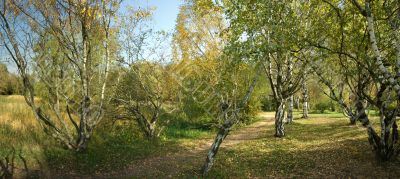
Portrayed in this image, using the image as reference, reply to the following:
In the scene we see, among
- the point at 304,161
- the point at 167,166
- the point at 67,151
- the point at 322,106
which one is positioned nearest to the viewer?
the point at 304,161

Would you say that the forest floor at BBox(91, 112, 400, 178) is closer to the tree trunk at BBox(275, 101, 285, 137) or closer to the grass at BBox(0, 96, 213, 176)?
the grass at BBox(0, 96, 213, 176)

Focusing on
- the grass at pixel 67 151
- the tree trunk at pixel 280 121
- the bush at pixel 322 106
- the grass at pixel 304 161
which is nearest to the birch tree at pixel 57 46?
the grass at pixel 67 151

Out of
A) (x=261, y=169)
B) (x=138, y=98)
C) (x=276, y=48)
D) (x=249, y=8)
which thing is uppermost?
(x=249, y=8)

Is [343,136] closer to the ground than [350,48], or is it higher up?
closer to the ground

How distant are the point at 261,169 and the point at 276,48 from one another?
15.7 ft

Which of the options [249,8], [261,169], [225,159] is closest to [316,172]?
[261,169]

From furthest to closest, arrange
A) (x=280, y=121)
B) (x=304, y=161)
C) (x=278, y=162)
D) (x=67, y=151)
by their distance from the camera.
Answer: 1. (x=280, y=121)
2. (x=67, y=151)
3. (x=278, y=162)
4. (x=304, y=161)

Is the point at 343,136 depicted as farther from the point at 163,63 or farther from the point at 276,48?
the point at 163,63

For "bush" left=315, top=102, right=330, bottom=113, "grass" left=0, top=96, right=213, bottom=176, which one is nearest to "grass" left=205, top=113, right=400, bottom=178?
"grass" left=0, top=96, right=213, bottom=176

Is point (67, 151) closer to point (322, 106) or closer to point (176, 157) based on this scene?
point (176, 157)

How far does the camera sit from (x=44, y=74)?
45.4 feet

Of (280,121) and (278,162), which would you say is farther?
(280,121)

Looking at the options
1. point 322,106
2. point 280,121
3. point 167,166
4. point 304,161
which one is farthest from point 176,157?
point 322,106

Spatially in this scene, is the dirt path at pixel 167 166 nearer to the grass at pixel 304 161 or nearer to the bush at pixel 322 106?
the grass at pixel 304 161
